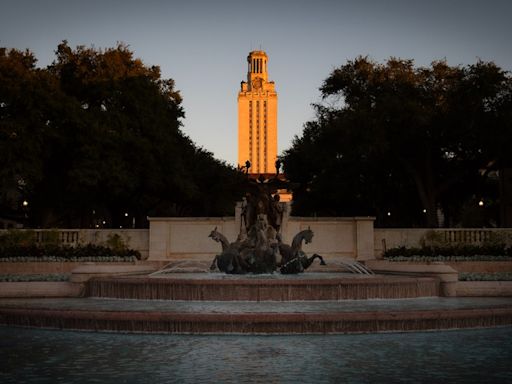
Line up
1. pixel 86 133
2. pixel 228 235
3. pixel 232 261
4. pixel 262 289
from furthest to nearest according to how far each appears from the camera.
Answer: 1. pixel 86 133
2. pixel 228 235
3. pixel 232 261
4. pixel 262 289

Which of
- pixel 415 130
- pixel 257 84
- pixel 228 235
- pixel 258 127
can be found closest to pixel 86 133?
pixel 228 235

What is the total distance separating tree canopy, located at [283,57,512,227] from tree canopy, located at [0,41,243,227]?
10.3m

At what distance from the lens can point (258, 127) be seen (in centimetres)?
18438

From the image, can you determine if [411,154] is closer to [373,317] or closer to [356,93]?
[356,93]

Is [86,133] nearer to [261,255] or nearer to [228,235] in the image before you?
[228,235]

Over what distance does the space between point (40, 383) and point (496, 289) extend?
1740 cm

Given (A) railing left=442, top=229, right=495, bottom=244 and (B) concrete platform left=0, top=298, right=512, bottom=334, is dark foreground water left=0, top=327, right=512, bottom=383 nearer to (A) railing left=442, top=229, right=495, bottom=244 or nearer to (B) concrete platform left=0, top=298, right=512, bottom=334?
(B) concrete platform left=0, top=298, right=512, bottom=334

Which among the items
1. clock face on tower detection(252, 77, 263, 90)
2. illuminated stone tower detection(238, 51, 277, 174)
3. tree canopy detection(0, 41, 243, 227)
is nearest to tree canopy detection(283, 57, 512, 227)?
tree canopy detection(0, 41, 243, 227)

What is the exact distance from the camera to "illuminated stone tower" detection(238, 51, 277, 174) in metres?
182

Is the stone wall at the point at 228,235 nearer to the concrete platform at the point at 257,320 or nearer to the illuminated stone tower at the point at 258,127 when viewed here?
the concrete platform at the point at 257,320

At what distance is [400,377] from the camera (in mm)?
11062

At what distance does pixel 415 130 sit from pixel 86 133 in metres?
20.7

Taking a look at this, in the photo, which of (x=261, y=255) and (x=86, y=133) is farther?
(x=86, y=133)

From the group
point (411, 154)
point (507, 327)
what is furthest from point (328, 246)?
point (507, 327)
